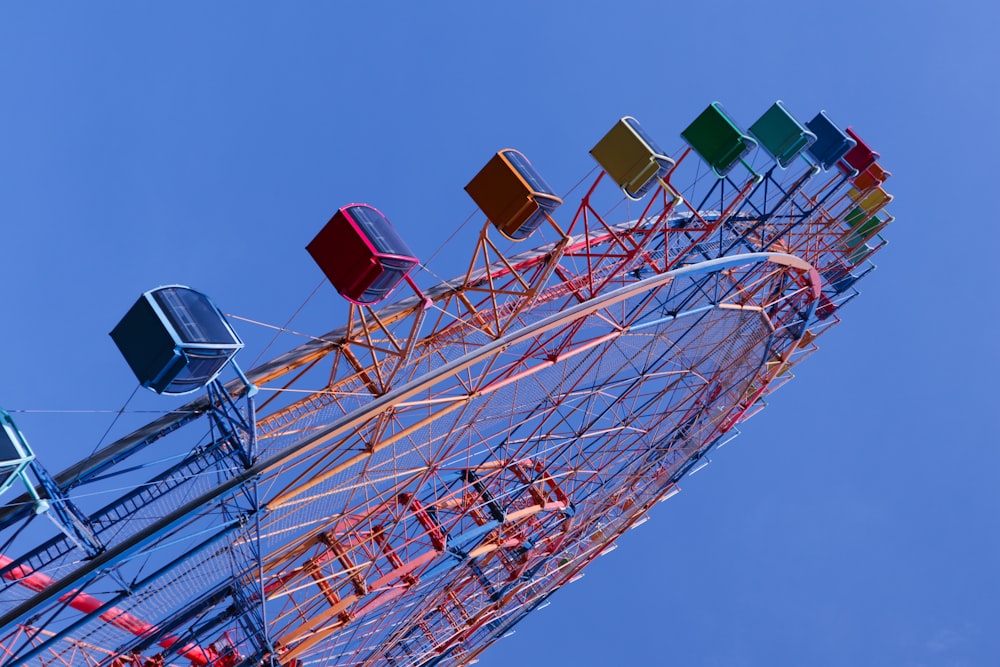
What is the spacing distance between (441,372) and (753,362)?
2622cm

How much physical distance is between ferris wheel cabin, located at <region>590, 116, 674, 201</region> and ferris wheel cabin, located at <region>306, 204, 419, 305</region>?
947cm

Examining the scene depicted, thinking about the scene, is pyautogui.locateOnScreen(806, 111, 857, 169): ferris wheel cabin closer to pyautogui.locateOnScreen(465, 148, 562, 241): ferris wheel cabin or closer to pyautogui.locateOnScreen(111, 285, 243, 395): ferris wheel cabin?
pyautogui.locateOnScreen(465, 148, 562, 241): ferris wheel cabin

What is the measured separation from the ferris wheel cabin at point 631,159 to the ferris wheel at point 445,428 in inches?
2.9

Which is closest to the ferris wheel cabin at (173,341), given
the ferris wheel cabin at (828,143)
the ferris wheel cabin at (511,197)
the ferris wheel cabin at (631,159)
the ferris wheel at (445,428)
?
the ferris wheel at (445,428)

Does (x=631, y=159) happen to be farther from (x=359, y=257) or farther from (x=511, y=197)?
(x=359, y=257)

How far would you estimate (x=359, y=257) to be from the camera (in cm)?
2412

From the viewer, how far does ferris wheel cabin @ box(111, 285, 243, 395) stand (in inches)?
839

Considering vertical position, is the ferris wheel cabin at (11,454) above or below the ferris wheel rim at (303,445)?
above

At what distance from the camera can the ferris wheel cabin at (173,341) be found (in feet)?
69.9

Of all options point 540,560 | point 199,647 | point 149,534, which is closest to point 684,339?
point 540,560

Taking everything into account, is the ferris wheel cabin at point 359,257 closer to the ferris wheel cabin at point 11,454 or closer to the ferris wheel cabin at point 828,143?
the ferris wheel cabin at point 11,454

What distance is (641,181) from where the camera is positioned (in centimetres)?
3120

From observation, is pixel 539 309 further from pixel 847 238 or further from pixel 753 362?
pixel 847 238

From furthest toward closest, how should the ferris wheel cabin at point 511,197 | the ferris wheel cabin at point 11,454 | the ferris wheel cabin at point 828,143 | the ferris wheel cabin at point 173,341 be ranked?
the ferris wheel cabin at point 828,143 < the ferris wheel cabin at point 511,197 < the ferris wheel cabin at point 173,341 < the ferris wheel cabin at point 11,454
